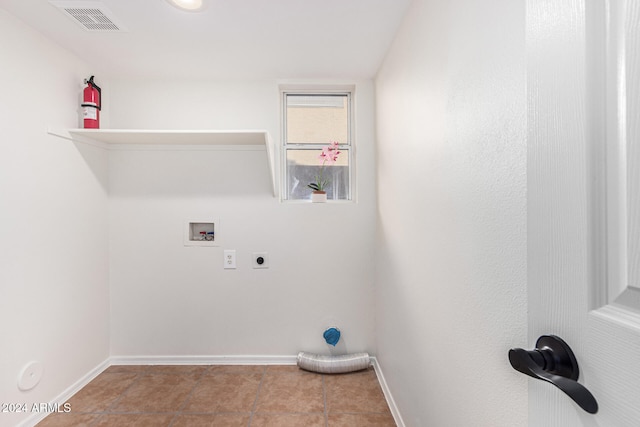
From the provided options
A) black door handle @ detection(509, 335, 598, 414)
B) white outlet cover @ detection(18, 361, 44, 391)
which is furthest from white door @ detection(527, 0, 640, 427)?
white outlet cover @ detection(18, 361, 44, 391)

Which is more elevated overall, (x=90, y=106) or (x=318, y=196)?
(x=90, y=106)

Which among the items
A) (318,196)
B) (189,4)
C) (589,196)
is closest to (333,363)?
(318,196)

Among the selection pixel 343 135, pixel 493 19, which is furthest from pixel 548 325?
pixel 343 135

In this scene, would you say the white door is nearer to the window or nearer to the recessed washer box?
the window

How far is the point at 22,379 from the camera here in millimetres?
1653

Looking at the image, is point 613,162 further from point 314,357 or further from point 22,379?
point 22,379

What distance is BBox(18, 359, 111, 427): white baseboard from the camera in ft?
5.64

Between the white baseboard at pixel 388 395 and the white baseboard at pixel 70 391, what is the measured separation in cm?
194

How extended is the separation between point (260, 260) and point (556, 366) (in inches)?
82.9

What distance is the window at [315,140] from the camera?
2.52 meters

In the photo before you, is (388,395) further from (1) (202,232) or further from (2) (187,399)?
(1) (202,232)

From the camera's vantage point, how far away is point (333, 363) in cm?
226

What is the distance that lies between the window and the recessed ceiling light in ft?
3.37

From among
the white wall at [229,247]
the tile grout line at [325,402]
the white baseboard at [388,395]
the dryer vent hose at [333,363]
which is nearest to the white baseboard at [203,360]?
the white wall at [229,247]
